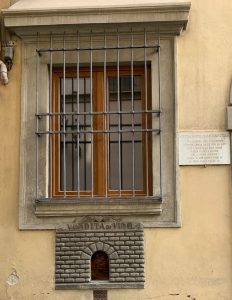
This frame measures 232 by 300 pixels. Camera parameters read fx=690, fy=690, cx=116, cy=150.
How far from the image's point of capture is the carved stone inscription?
26.5 ft

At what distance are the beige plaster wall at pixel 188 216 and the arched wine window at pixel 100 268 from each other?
0.75 feet

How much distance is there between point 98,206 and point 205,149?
144 centimetres

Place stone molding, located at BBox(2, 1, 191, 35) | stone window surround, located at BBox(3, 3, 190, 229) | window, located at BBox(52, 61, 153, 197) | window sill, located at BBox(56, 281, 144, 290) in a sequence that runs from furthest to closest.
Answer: window, located at BBox(52, 61, 153, 197)
stone molding, located at BBox(2, 1, 191, 35)
stone window surround, located at BBox(3, 3, 190, 229)
window sill, located at BBox(56, 281, 144, 290)

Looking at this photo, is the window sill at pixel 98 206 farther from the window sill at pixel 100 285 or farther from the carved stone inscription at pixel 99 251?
the window sill at pixel 100 285

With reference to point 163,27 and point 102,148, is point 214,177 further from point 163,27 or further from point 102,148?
point 163,27

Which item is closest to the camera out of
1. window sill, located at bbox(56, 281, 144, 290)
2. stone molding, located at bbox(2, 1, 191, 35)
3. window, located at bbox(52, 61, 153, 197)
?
window sill, located at bbox(56, 281, 144, 290)

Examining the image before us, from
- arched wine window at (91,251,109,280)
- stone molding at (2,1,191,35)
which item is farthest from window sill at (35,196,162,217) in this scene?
stone molding at (2,1,191,35)

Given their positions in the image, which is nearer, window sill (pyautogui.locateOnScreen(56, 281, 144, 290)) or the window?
window sill (pyautogui.locateOnScreen(56, 281, 144, 290))

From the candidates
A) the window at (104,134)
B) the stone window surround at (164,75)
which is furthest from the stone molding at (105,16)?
the window at (104,134)

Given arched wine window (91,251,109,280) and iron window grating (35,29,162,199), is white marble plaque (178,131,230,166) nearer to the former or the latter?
iron window grating (35,29,162,199)

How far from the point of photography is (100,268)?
322 inches

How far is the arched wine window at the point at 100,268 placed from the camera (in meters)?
8.17

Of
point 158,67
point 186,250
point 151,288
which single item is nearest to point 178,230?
point 186,250

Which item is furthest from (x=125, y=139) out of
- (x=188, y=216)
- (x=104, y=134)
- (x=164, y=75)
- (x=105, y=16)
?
(x=105, y=16)
